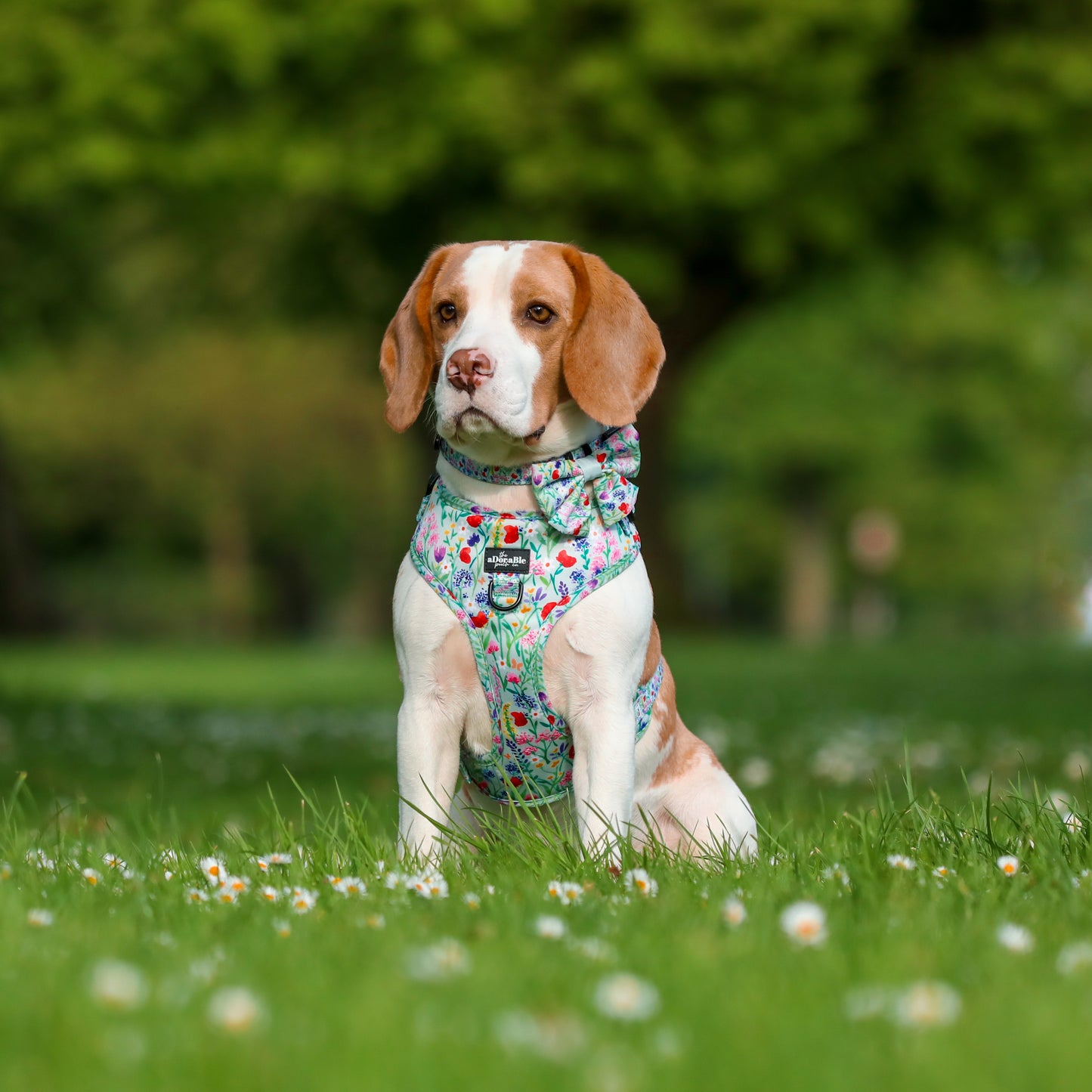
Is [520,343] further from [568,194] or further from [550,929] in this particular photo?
[568,194]

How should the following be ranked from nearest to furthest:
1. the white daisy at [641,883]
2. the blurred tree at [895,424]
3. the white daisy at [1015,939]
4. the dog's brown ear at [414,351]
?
the white daisy at [1015,939]
the white daisy at [641,883]
the dog's brown ear at [414,351]
the blurred tree at [895,424]

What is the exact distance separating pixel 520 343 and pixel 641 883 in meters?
1.43

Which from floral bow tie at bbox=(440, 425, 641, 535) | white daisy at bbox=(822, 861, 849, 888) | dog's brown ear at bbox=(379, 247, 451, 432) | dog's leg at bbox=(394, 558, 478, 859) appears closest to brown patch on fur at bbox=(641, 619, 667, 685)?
floral bow tie at bbox=(440, 425, 641, 535)

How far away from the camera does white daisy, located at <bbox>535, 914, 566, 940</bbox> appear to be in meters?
3.00

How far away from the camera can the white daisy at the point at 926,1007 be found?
2.38 meters

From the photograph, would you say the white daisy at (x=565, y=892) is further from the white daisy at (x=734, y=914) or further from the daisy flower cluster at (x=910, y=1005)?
the daisy flower cluster at (x=910, y=1005)

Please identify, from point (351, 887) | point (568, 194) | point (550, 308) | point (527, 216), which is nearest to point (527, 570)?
point (550, 308)

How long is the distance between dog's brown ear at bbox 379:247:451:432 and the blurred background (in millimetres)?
3660

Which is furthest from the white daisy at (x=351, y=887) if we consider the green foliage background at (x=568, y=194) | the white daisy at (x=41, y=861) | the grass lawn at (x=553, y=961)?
the green foliage background at (x=568, y=194)

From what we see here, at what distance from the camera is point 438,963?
2652mm

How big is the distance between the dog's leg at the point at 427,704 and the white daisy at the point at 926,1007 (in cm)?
180

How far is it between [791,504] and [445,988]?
38.3 metres

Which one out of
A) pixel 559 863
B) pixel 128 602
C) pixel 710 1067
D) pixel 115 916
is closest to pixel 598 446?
pixel 559 863

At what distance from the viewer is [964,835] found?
13.4 feet
